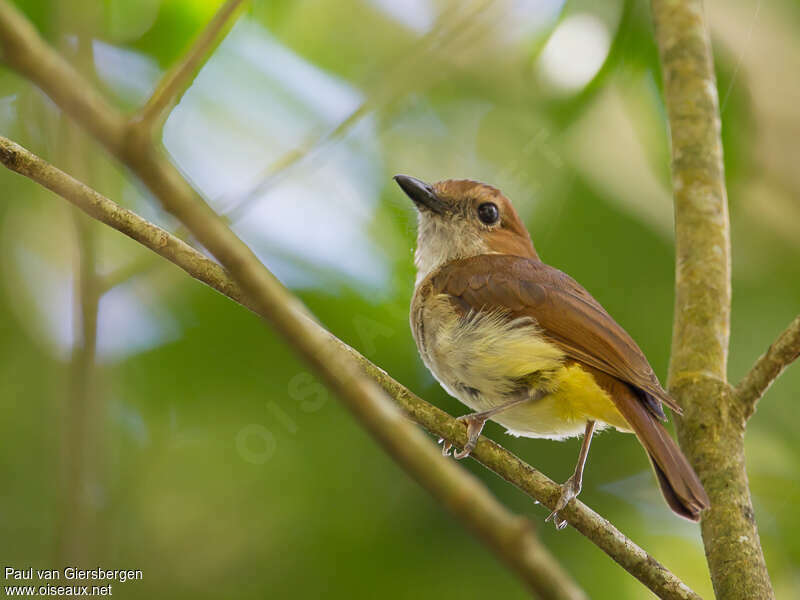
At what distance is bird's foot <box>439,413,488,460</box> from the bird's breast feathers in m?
0.19

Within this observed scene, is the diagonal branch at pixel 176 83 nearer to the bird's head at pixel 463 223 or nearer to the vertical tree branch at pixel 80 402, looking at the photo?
the vertical tree branch at pixel 80 402

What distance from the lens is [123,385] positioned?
3846 millimetres

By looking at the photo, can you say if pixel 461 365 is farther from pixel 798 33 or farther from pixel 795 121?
pixel 798 33

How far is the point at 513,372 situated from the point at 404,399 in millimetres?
714

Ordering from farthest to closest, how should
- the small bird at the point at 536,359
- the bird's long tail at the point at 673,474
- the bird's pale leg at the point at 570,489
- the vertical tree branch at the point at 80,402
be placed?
the small bird at the point at 536,359 < the bird's pale leg at the point at 570,489 < the bird's long tail at the point at 673,474 < the vertical tree branch at the point at 80,402

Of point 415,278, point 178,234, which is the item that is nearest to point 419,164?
point 415,278

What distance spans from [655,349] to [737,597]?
207 cm

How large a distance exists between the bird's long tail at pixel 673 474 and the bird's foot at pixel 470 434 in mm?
519

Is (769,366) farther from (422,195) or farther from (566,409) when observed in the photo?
(422,195)

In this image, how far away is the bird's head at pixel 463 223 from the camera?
14.4ft

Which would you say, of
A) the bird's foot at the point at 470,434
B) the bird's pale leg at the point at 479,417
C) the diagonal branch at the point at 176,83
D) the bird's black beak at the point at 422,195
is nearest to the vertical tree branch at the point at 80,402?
the diagonal branch at the point at 176,83

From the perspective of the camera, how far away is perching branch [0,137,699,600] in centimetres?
219

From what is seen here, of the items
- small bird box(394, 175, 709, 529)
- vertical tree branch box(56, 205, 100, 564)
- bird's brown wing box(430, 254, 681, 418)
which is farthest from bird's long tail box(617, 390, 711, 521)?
vertical tree branch box(56, 205, 100, 564)

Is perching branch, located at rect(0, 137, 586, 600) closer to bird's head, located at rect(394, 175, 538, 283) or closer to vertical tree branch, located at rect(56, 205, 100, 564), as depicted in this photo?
vertical tree branch, located at rect(56, 205, 100, 564)
